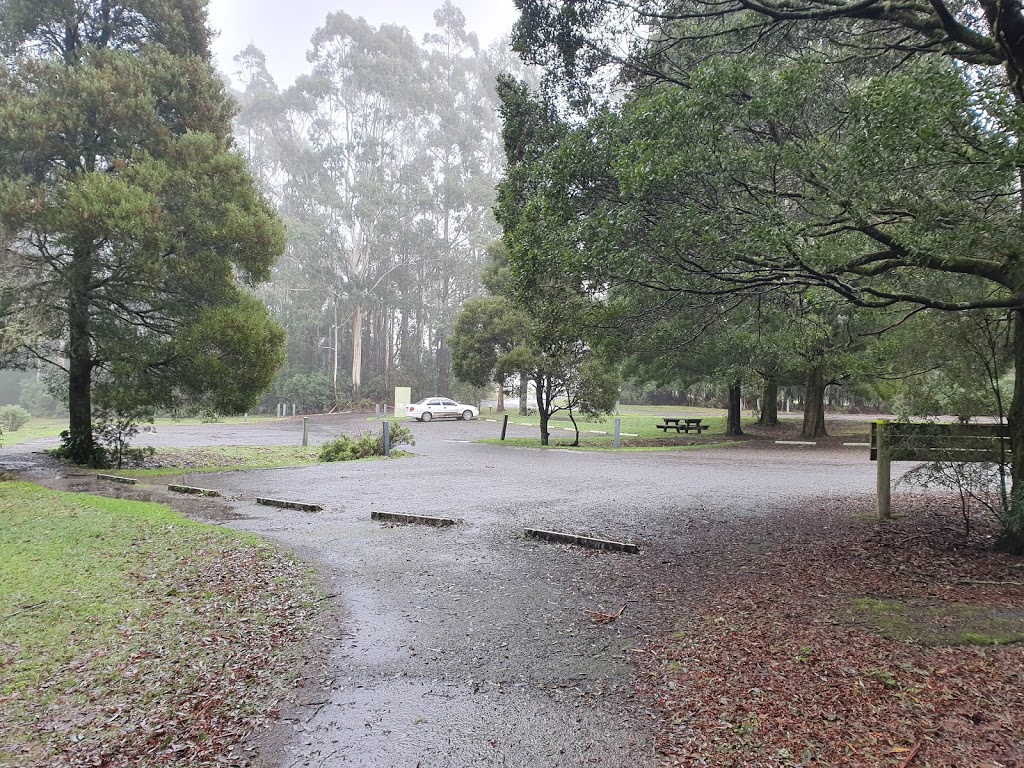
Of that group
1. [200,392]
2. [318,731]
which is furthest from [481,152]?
[318,731]

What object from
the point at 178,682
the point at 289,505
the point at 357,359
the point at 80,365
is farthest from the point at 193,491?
the point at 357,359

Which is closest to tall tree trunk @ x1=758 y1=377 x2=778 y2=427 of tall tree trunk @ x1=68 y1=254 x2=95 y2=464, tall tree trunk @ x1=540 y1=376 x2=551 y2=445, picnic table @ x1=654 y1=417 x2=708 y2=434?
picnic table @ x1=654 y1=417 x2=708 y2=434

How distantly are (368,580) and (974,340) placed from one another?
6411 millimetres

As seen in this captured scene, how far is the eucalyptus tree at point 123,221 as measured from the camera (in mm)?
13500

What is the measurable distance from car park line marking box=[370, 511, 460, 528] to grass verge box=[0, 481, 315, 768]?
173cm

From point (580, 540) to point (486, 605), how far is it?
2.18 meters

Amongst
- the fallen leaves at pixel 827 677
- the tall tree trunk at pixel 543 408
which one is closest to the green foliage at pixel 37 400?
the tall tree trunk at pixel 543 408

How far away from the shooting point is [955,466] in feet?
22.0

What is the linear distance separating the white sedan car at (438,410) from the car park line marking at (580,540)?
101 ft

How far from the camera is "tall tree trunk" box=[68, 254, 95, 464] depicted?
13.8 m

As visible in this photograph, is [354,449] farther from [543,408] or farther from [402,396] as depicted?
[402,396]

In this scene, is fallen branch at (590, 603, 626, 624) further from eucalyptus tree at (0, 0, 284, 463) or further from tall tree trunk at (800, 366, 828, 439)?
tall tree trunk at (800, 366, 828, 439)

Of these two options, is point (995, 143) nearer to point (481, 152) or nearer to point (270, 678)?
point (270, 678)

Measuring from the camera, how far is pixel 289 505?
9.68 metres
